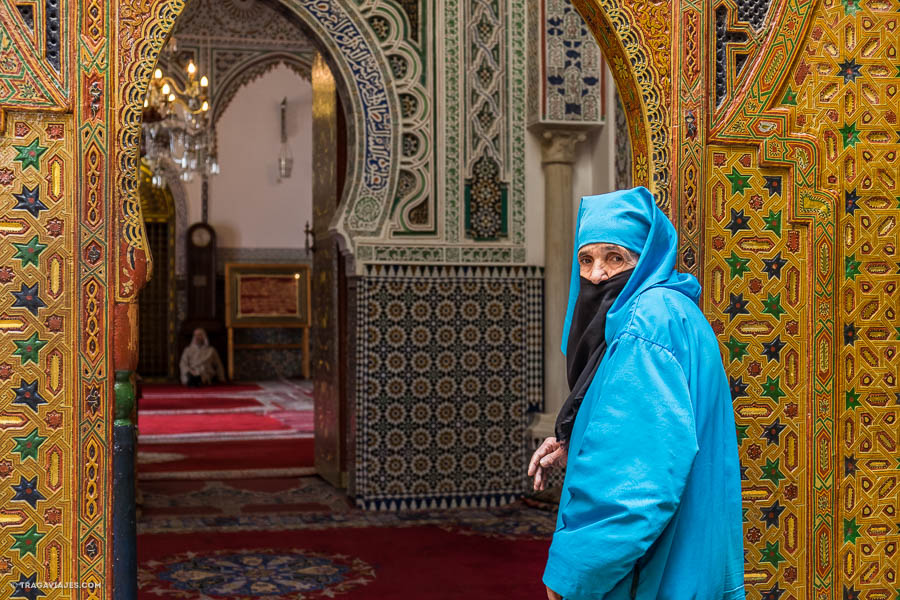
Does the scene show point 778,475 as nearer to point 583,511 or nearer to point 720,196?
point 720,196

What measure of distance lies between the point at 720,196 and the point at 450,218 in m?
2.84

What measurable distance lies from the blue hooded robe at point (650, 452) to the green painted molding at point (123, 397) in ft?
3.53

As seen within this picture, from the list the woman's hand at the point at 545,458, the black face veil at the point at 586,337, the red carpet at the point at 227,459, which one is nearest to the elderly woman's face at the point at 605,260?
the black face veil at the point at 586,337

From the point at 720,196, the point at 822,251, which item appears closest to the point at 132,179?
the point at 720,196

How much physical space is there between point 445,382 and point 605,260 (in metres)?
3.72

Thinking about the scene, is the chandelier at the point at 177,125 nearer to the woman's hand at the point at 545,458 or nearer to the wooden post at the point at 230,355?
the wooden post at the point at 230,355

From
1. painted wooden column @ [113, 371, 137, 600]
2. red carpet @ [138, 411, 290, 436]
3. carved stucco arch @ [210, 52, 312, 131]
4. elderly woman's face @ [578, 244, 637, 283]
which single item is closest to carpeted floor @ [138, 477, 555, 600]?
painted wooden column @ [113, 371, 137, 600]

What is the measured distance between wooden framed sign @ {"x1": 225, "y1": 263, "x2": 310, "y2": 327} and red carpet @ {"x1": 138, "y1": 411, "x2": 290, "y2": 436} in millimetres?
3614

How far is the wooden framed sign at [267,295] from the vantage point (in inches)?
538

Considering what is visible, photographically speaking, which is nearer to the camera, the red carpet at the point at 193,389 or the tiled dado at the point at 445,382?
the tiled dado at the point at 445,382

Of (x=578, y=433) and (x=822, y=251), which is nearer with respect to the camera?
(x=578, y=433)

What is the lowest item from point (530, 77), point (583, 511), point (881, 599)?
point (881, 599)

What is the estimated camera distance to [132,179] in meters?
2.34

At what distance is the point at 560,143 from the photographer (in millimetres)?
5547
